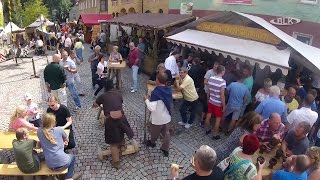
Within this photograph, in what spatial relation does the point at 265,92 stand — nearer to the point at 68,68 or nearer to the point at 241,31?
the point at 241,31

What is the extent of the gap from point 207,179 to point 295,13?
29.1 feet

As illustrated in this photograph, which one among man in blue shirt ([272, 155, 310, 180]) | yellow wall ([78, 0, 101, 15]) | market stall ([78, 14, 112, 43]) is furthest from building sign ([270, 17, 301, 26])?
yellow wall ([78, 0, 101, 15])

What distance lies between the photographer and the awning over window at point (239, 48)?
6532mm

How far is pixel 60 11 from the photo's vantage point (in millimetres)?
48719

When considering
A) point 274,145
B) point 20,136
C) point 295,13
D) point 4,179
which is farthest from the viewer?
point 295,13

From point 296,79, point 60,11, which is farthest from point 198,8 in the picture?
point 60,11

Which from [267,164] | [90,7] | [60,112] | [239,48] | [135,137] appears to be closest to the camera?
[267,164]

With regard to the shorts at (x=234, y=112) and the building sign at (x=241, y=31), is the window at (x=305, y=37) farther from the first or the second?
the shorts at (x=234, y=112)

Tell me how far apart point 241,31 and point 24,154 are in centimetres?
662

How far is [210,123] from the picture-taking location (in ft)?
25.6

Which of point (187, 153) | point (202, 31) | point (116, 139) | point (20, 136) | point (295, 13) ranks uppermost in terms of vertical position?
point (295, 13)

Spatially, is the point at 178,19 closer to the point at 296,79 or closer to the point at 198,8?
→ the point at 198,8

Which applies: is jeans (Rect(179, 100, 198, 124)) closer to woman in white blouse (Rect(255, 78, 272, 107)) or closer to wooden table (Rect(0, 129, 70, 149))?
woman in white blouse (Rect(255, 78, 272, 107))

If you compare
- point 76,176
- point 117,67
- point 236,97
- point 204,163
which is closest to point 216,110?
point 236,97
